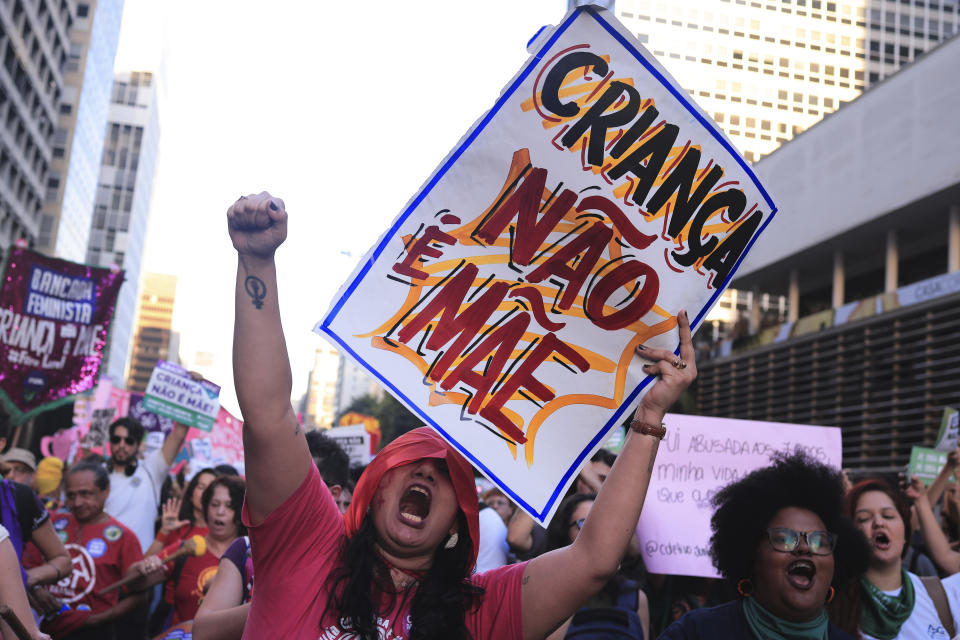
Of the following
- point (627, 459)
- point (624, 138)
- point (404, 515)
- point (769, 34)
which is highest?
point (769, 34)

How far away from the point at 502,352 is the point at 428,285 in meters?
0.27

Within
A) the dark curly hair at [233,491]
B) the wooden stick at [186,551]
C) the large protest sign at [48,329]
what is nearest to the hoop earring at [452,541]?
the dark curly hair at [233,491]

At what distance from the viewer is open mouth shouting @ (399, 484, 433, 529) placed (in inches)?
93.4

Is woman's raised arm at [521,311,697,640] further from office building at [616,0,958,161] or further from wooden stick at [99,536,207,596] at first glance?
office building at [616,0,958,161]

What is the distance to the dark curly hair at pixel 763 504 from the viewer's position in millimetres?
3232

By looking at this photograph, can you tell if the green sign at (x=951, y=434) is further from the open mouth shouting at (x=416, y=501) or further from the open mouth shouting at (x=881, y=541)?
the open mouth shouting at (x=416, y=501)

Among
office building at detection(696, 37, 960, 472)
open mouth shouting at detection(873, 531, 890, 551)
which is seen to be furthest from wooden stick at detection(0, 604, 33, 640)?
office building at detection(696, 37, 960, 472)

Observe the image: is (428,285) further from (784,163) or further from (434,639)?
(784,163)

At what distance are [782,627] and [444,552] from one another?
3.91ft

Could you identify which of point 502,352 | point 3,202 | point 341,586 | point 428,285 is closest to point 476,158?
point 428,285

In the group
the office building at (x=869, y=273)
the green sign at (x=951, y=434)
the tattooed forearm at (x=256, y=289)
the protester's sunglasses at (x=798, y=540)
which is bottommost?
the protester's sunglasses at (x=798, y=540)

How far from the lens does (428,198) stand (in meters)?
2.49

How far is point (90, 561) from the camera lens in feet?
18.5

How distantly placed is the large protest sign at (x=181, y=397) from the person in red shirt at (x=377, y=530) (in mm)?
8540
